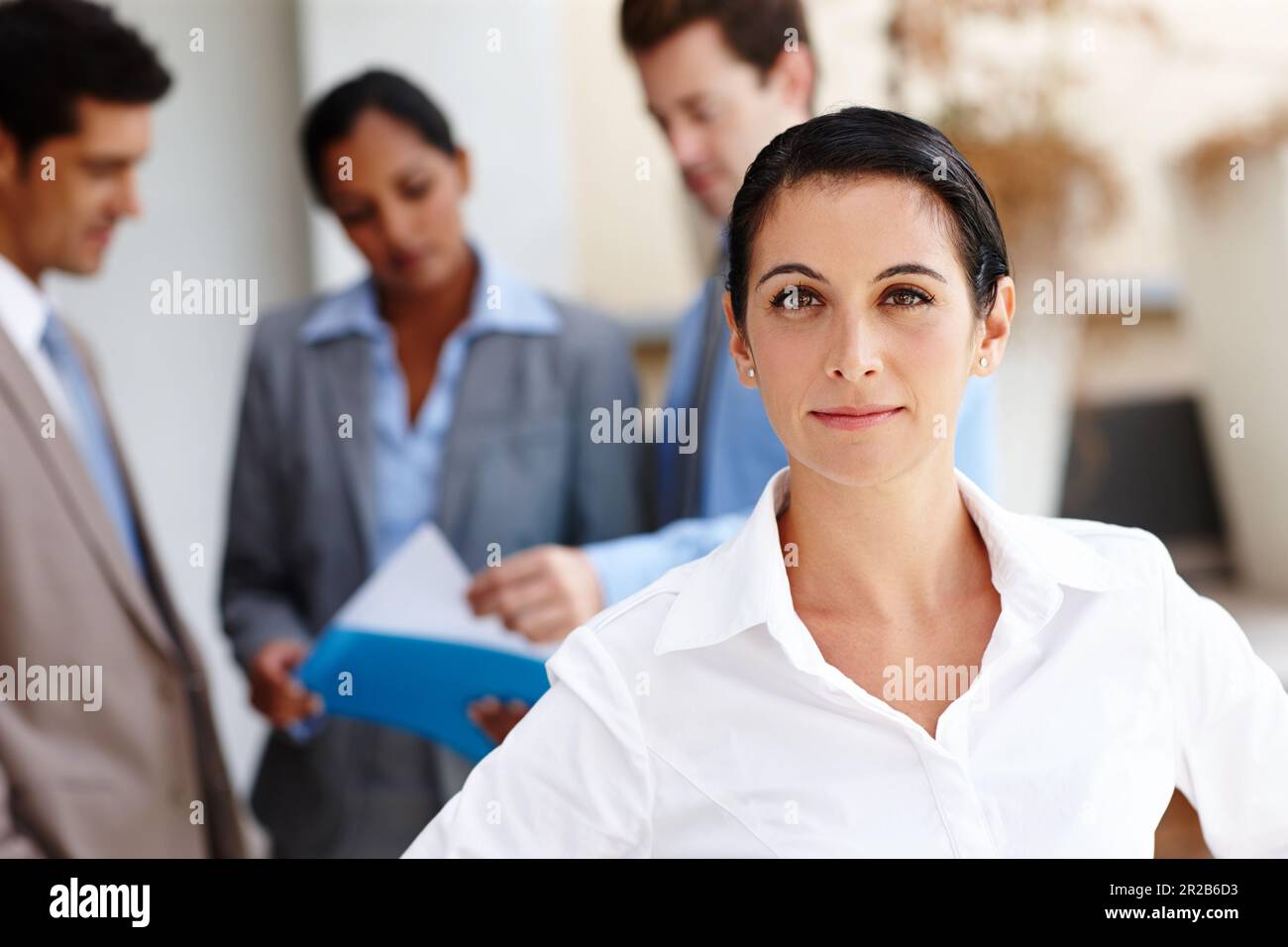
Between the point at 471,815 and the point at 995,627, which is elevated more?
the point at 995,627

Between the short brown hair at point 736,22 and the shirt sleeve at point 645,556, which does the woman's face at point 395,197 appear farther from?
the shirt sleeve at point 645,556

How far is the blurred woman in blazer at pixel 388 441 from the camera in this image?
1.95 metres

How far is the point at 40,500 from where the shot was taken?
1.60m

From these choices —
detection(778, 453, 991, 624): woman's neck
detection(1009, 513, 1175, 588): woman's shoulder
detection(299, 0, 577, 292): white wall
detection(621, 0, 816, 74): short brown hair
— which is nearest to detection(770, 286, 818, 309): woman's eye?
detection(778, 453, 991, 624): woman's neck

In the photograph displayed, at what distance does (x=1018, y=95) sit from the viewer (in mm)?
2717

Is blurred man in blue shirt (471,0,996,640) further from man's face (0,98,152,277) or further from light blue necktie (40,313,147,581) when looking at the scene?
man's face (0,98,152,277)

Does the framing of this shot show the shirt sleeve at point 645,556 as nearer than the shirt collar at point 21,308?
Yes

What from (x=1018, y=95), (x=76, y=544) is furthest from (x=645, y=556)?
(x=1018, y=95)

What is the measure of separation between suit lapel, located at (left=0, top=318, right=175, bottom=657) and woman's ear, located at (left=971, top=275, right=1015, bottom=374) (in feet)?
3.59

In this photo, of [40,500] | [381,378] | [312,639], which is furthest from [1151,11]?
[40,500]

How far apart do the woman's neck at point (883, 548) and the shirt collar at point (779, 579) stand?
30mm

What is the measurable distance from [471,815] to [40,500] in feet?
2.86

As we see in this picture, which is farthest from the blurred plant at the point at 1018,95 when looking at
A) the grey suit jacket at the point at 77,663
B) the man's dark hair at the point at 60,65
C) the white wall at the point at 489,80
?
the grey suit jacket at the point at 77,663
